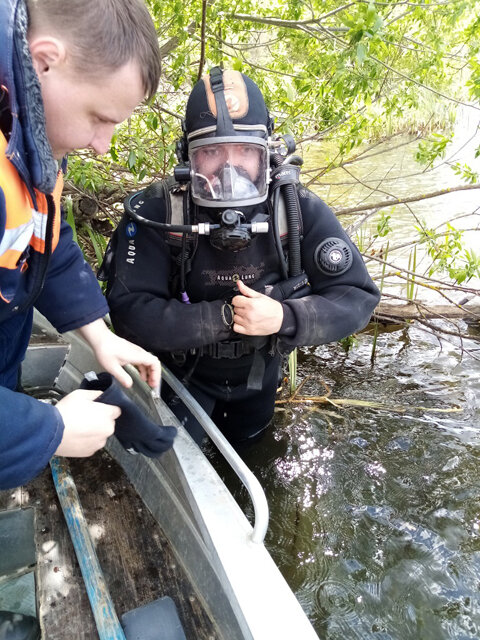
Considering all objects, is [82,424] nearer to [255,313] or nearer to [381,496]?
[255,313]

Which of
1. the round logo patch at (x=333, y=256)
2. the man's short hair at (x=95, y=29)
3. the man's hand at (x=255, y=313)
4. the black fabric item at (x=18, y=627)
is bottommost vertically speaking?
the black fabric item at (x=18, y=627)

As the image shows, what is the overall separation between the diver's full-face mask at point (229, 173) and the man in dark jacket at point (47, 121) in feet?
2.57

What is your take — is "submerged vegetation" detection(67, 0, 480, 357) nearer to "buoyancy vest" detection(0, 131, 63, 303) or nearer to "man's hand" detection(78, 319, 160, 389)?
"man's hand" detection(78, 319, 160, 389)

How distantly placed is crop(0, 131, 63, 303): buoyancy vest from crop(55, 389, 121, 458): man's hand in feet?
1.09

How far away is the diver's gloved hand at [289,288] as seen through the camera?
2.20 m

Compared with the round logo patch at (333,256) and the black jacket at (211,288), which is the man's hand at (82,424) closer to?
the black jacket at (211,288)

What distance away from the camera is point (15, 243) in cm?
118

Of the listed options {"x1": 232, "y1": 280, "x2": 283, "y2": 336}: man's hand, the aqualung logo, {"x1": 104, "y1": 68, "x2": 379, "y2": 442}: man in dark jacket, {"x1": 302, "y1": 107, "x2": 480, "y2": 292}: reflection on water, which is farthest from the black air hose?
{"x1": 302, "y1": 107, "x2": 480, "y2": 292}: reflection on water

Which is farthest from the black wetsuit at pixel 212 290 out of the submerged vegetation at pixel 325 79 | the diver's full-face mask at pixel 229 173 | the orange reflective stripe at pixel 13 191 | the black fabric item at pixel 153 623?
the submerged vegetation at pixel 325 79

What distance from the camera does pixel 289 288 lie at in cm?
222

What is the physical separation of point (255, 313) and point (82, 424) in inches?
38.1

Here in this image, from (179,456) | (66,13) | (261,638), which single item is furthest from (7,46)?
(261,638)

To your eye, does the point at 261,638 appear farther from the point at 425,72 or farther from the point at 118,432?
the point at 425,72

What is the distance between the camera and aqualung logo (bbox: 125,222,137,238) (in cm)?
213
